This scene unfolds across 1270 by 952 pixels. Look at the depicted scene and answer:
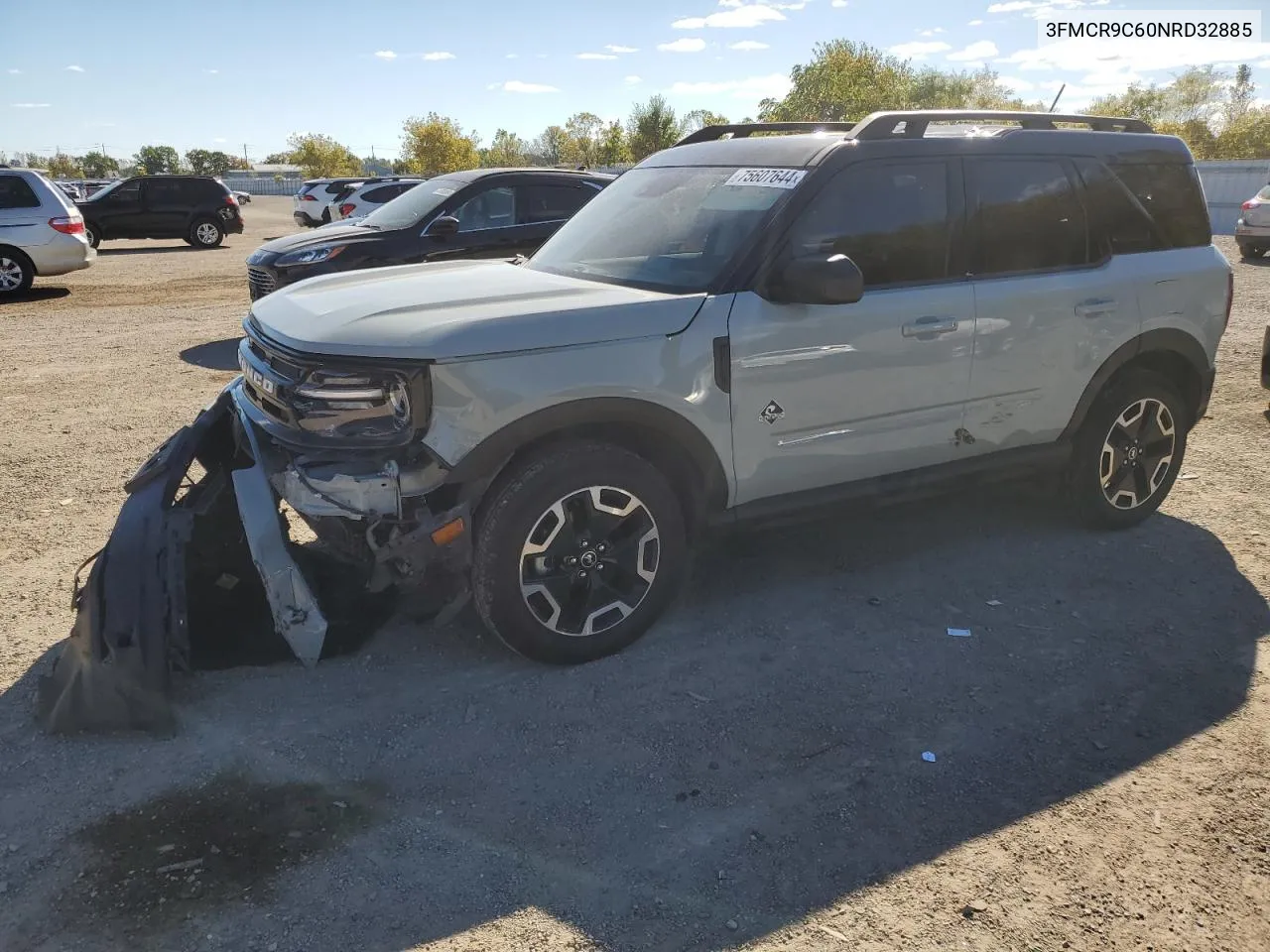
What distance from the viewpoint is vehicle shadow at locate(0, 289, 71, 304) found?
1378 cm

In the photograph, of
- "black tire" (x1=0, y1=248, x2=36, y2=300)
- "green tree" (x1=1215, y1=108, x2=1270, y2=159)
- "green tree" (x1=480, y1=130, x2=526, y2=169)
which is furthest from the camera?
"green tree" (x1=480, y1=130, x2=526, y2=169)

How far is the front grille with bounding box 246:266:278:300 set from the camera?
927 centimetres

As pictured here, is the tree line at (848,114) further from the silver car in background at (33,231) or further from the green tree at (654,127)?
the silver car in background at (33,231)

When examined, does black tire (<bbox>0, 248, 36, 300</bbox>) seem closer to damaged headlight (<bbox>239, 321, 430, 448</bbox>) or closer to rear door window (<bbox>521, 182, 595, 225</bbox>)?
rear door window (<bbox>521, 182, 595, 225</bbox>)

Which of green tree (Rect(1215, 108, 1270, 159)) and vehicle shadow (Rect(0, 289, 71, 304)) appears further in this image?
green tree (Rect(1215, 108, 1270, 159))

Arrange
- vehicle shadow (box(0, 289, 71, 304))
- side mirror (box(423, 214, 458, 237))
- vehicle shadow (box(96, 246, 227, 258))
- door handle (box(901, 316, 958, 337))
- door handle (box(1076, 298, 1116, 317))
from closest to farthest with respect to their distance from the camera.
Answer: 1. door handle (box(901, 316, 958, 337))
2. door handle (box(1076, 298, 1116, 317))
3. side mirror (box(423, 214, 458, 237))
4. vehicle shadow (box(0, 289, 71, 304))
5. vehicle shadow (box(96, 246, 227, 258))

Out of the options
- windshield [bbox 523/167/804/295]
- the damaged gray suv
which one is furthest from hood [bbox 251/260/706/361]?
windshield [bbox 523/167/804/295]

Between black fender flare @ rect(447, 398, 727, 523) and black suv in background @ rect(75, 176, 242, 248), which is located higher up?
black suv in background @ rect(75, 176, 242, 248)

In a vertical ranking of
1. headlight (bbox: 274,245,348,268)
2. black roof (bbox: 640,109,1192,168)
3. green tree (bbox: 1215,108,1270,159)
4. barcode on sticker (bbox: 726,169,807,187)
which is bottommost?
headlight (bbox: 274,245,348,268)

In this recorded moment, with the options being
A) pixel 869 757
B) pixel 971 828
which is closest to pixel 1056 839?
pixel 971 828

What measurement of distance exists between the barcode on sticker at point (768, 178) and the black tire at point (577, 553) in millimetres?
1294

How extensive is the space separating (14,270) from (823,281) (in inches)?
552

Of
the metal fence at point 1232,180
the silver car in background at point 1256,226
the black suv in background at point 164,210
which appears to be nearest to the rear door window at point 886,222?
the silver car in background at point 1256,226

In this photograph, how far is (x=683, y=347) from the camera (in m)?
3.61
